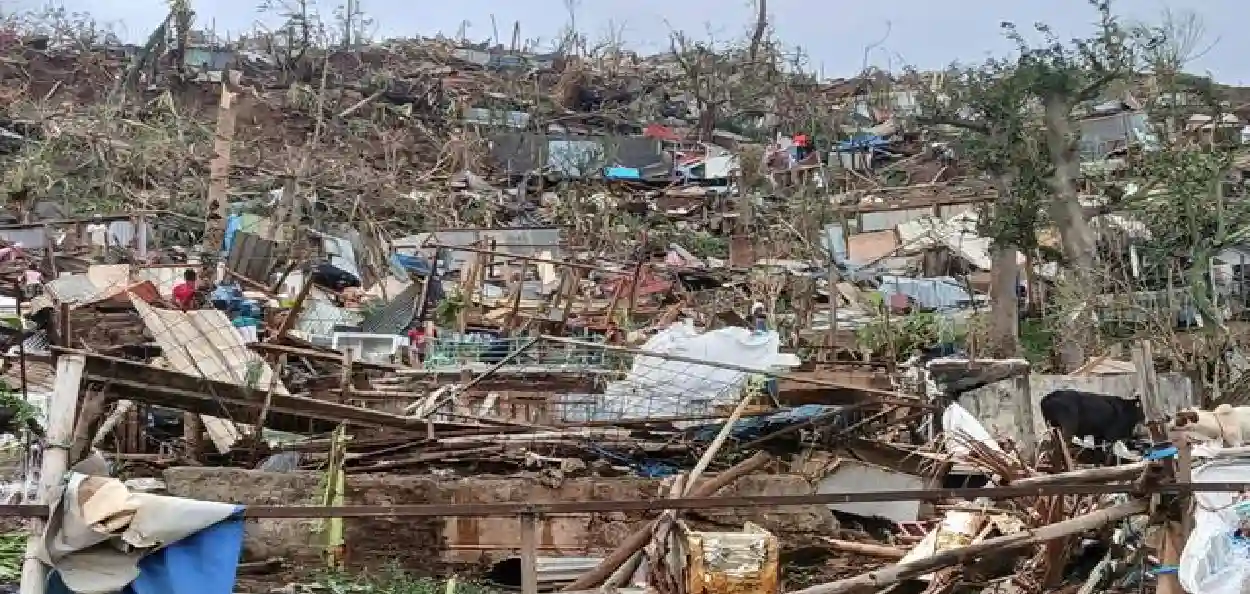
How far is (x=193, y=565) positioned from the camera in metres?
3.50

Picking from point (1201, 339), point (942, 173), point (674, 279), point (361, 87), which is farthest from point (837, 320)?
point (361, 87)

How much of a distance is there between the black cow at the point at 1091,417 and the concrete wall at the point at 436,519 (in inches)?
65.5

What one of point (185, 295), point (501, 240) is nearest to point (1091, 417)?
point (185, 295)

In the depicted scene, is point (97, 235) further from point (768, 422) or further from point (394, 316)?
point (768, 422)

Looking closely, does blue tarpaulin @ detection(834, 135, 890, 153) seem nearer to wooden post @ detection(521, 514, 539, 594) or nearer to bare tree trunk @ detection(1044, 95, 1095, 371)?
bare tree trunk @ detection(1044, 95, 1095, 371)

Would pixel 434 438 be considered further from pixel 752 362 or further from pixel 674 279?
pixel 674 279

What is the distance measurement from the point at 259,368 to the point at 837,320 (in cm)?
828

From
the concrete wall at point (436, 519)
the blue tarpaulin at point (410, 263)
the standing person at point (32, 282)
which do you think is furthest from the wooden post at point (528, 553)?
the blue tarpaulin at point (410, 263)

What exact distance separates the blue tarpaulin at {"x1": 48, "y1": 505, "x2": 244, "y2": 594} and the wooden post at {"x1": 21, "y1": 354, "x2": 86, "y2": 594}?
0.42 feet

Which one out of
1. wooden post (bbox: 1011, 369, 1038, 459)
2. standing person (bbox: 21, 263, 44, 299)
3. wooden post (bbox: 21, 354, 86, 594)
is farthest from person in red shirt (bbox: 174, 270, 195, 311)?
wooden post (bbox: 1011, 369, 1038, 459)

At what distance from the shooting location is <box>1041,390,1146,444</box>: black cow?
7.75 m

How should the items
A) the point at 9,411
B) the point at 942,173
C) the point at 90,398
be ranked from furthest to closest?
the point at 942,173 < the point at 9,411 < the point at 90,398

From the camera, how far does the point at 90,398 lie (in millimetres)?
5910

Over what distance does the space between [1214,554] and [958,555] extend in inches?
35.1
